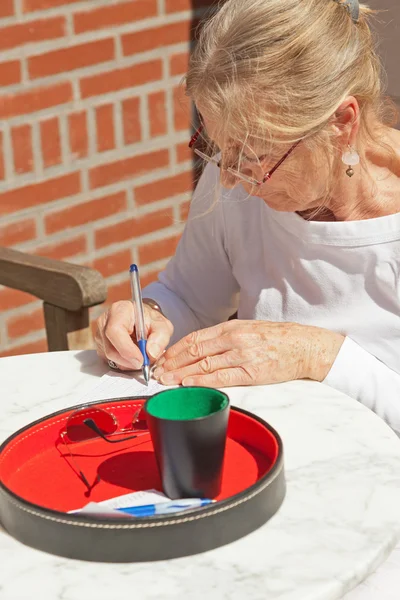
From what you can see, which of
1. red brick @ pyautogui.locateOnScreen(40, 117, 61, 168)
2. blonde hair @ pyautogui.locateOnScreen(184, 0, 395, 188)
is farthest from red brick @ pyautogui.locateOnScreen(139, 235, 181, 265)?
blonde hair @ pyautogui.locateOnScreen(184, 0, 395, 188)

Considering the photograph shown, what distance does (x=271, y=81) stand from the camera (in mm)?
1594

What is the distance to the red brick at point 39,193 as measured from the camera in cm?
273

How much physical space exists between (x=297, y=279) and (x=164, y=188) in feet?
4.37

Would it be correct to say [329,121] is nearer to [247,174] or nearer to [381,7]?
[247,174]

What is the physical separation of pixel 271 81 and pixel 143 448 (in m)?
0.67

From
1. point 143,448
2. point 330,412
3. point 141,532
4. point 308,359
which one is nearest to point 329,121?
point 308,359

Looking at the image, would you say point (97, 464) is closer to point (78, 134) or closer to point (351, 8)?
point (351, 8)

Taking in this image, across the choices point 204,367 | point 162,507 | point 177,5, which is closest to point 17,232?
point 177,5

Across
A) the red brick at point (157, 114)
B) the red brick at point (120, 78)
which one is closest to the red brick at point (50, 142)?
the red brick at point (120, 78)

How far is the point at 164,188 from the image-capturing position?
3.15 m

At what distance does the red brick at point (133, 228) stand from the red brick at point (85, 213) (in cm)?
5

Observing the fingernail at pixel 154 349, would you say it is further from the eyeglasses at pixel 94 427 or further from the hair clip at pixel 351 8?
the hair clip at pixel 351 8

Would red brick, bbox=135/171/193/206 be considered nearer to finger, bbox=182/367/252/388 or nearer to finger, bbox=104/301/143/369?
finger, bbox=104/301/143/369

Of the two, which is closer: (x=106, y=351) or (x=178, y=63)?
(x=106, y=351)
